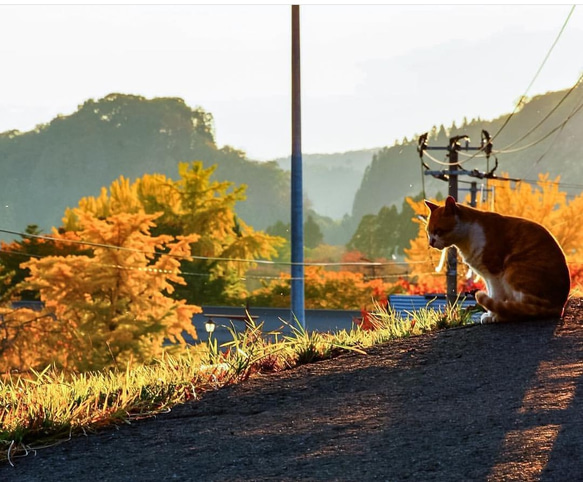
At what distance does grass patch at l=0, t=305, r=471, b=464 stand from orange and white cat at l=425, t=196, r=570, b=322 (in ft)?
2.87

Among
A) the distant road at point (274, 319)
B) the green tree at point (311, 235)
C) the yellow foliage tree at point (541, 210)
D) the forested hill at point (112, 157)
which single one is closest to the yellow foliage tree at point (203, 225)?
the distant road at point (274, 319)

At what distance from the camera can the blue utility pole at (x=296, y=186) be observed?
17.6 metres

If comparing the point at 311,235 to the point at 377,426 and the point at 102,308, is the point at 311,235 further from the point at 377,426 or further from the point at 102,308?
the point at 377,426

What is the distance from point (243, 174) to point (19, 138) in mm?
53142

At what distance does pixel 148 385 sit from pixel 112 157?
17878 centimetres

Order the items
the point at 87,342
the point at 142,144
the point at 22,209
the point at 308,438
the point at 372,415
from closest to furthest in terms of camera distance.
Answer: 1. the point at 308,438
2. the point at 372,415
3. the point at 87,342
4. the point at 22,209
5. the point at 142,144

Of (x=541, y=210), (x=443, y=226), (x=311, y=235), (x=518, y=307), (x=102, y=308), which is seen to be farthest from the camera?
(x=311, y=235)

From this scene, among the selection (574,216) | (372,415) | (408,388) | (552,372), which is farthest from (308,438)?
(574,216)

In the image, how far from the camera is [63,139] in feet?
607

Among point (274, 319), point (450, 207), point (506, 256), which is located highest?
point (450, 207)

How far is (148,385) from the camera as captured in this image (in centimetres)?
656

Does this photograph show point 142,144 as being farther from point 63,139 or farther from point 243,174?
point 243,174

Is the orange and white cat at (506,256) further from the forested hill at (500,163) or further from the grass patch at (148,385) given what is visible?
the forested hill at (500,163)

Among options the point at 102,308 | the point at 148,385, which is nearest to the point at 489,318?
the point at 148,385
